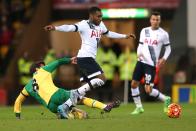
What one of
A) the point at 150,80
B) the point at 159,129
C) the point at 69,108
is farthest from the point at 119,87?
the point at 159,129

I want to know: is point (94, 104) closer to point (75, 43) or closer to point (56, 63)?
point (56, 63)

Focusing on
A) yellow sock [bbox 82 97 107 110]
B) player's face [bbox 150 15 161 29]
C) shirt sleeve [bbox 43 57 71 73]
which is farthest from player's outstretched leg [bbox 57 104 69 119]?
player's face [bbox 150 15 161 29]

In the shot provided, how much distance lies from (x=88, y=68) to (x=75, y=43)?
15.6 metres

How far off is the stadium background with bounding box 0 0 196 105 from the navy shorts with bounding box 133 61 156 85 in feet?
29.7

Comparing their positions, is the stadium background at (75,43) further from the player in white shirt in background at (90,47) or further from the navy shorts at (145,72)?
the player in white shirt in background at (90,47)

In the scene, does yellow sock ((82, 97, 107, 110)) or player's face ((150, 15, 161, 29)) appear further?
player's face ((150, 15, 161, 29))

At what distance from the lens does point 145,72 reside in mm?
18375

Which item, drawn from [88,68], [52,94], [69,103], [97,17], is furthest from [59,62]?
[97,17]

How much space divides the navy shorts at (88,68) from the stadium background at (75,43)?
1093cm

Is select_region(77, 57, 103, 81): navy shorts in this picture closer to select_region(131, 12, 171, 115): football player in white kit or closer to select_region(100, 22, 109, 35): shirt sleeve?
select_region(100, 22, 109, 35): shirt sleeve

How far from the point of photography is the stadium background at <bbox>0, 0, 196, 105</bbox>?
28438mm

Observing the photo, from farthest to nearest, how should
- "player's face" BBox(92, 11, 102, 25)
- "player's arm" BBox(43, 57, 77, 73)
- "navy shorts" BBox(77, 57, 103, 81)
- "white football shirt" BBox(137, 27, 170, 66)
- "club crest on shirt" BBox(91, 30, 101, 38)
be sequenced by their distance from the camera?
"white football shirt" BBox(137, 27, 170, 66) < "club crest on shirt" BBox(91, 30, 101, 38) < "navy shorts" BBox(77, 57, 103, 81) < "player's face" BBox(92, 11, 102, 25) < "player's arm" BBox(43, 57, 77, 73)

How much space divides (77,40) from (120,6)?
3330 mm

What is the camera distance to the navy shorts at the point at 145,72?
720 inches
